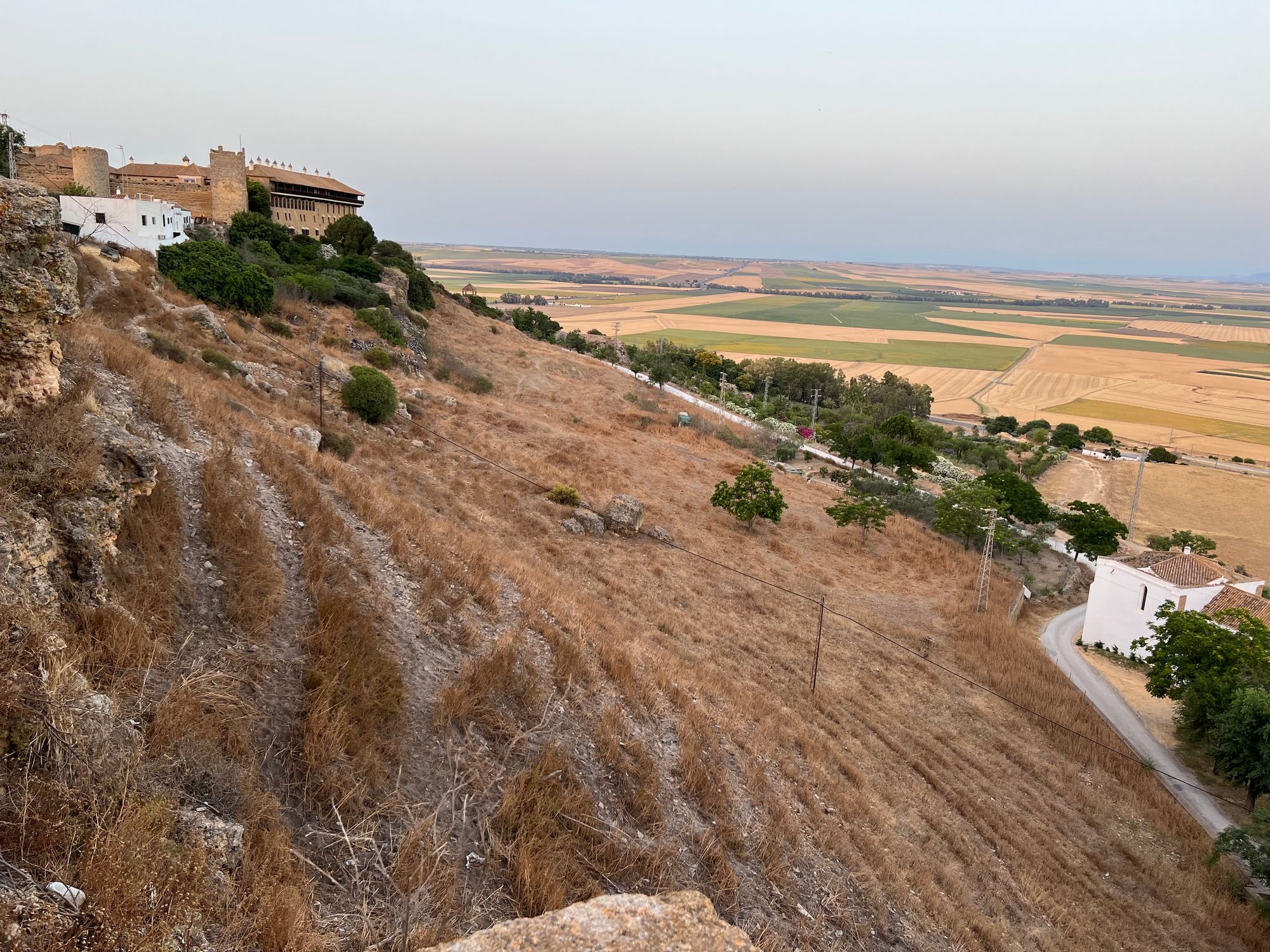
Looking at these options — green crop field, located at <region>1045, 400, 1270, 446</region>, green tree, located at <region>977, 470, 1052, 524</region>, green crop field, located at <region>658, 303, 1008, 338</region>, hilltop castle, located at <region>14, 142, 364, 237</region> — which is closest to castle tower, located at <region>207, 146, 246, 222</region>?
hilltop castle, located at <region>14, 142, 364, 237</region>

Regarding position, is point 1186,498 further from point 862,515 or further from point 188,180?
point 188,180

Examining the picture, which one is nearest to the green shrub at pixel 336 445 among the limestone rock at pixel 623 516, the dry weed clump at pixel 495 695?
the limestone rock at pixel 623 516

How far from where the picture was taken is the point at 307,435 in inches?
653

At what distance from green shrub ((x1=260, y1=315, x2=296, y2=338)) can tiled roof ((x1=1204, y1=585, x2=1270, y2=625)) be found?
3586 cm

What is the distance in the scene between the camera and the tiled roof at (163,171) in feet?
147

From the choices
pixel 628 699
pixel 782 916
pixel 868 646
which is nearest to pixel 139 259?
pixel 628 699

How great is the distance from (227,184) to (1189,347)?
589 ft

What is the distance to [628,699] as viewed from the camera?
1023 cm

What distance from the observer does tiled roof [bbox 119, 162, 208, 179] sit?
1766 inches

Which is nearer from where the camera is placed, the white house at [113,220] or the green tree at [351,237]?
the white house at [113,220]

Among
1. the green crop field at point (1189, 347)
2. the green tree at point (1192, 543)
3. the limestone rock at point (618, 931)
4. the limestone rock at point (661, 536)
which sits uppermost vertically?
the green crop field at point (1189, 347)

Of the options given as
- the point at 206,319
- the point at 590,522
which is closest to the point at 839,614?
the point at 590,522

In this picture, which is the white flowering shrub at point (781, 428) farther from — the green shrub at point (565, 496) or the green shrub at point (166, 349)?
the green shrub at point (166, 349)

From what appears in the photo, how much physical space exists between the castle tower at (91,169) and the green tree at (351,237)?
16.1 m
